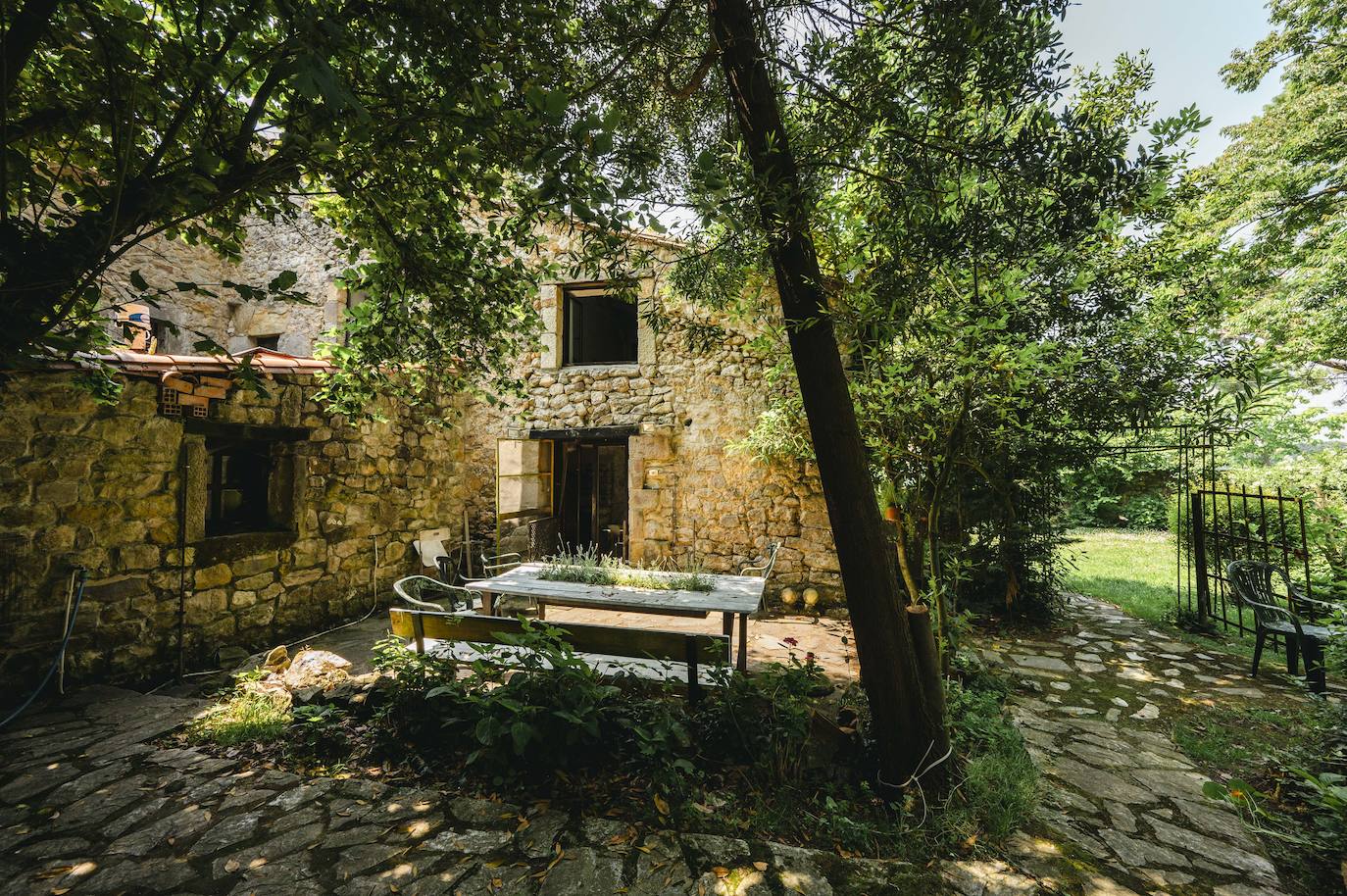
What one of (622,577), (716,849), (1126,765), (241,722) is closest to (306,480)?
(241,722)

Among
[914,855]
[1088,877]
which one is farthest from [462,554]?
[1088,877]

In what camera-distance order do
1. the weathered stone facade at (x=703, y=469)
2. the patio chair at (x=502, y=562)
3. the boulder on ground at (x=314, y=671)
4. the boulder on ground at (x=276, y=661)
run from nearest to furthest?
1. the boulder on ground at (x=314, y=671)
2. the boulder on ground at (x=276, y=661)
3. the patio chair at (x=502, y=562)
4. the weathered stone facade at (x=703, y=469)

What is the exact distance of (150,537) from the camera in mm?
3744

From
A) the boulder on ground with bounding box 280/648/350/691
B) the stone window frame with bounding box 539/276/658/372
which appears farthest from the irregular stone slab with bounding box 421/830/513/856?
the stone window frame with bounding box 539/276/658/372

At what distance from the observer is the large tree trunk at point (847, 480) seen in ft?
7.60

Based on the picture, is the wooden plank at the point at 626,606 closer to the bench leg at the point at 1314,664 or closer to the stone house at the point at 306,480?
the stone house at the point at 306,480

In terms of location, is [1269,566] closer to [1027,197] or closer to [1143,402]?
[1143,402]

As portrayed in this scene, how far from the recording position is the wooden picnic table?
12.1 feet

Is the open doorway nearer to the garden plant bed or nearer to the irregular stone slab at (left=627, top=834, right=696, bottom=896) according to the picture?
the garden plant bed

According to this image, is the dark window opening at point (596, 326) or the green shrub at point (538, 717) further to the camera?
the dark window opening at point (596, 326)

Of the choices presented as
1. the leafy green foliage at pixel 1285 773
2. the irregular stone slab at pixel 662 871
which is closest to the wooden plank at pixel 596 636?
the irregular stone slab at pixel 662 871

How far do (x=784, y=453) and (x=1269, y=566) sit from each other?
13.1 feet

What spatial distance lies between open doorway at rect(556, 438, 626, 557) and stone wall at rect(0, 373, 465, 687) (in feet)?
8.40

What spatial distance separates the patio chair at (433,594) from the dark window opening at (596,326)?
3.33 meters
